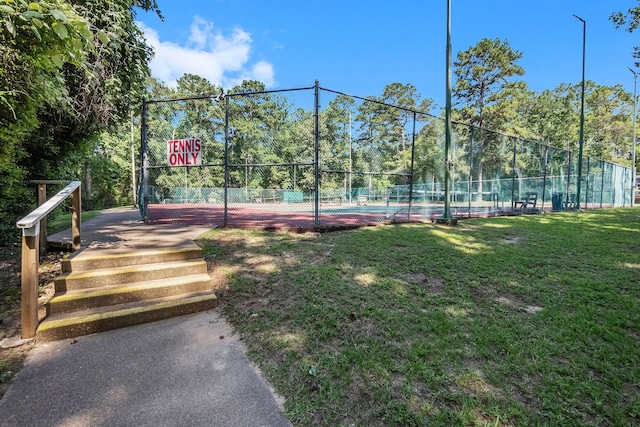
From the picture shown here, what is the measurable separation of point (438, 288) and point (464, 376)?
1383 millimetres

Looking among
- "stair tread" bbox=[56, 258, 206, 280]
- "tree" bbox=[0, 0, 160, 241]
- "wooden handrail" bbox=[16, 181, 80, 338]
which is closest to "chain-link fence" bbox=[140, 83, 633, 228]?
"tree" bbox=[0, 0, 160, 241]

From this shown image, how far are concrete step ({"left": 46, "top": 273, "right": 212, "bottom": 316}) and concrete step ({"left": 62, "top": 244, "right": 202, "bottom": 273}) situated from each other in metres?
0.34

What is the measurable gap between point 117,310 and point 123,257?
74 centimetres

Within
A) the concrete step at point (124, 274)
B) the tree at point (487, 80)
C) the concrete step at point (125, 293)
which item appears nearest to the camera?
the concrete step at point (125, 293)

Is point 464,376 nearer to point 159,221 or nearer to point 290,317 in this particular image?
point 290,317

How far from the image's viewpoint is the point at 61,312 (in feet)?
8.20

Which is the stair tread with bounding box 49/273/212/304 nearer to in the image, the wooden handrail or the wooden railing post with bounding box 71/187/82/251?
the wooden handrail

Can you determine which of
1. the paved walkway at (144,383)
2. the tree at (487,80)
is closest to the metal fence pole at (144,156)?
the paved walkway at (144,383)

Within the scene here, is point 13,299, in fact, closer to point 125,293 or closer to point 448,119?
point 125,293

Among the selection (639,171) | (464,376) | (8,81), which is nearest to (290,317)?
(464,376)

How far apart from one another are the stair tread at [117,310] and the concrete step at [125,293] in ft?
0.15

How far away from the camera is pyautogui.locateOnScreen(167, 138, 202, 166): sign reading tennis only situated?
5.91 meters

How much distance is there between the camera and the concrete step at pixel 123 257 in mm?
2936

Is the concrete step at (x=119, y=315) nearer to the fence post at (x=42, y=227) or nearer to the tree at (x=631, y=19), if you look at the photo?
the fence post at (x=42, y=227)
